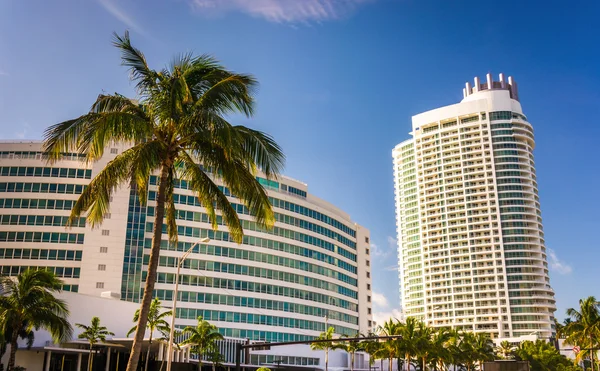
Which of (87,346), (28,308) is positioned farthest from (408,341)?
(28,308)

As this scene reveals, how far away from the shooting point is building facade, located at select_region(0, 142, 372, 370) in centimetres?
8788

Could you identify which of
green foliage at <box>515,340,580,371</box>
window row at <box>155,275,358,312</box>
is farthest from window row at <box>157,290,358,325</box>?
green foliage at <box>515,340,580,371</box>

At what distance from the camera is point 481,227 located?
18450cm

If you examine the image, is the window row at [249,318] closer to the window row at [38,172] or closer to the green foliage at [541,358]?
the window row at [38,172]

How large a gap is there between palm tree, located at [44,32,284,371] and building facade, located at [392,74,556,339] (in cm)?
16677

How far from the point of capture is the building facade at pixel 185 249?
87.9 meters

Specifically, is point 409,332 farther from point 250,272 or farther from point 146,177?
point 146,177

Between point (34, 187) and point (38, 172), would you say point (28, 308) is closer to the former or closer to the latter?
point (34, 187)

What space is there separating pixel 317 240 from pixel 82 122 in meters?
90.2

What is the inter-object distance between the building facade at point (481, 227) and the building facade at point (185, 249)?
3242 inches

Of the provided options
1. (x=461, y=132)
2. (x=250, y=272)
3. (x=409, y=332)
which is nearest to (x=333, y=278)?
(x=250, y=272)

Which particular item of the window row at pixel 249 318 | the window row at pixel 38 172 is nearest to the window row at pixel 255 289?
the window row at pixel 249 318

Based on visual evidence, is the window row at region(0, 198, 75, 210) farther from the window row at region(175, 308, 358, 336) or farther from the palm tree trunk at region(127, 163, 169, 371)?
the palm tree trunk at region(127, 163, 169, 371)

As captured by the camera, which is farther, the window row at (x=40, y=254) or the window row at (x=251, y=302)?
the window row at (x=251, y=302)
